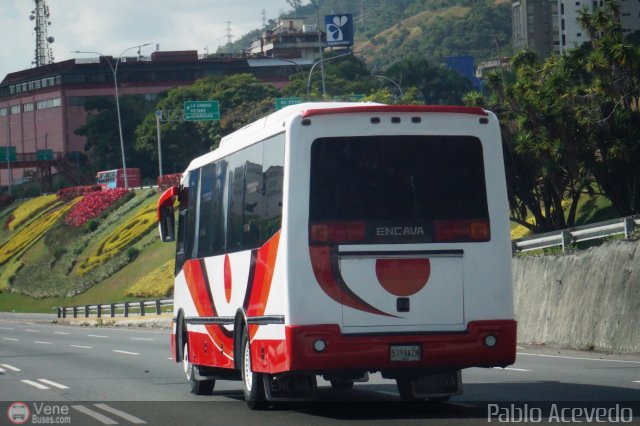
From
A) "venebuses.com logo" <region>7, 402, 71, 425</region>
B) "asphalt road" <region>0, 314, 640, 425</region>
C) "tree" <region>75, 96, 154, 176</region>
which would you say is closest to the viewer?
"asphalt road" <region>0, 314, 640, 425</region>

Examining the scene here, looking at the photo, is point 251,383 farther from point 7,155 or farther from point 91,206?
point 7,155

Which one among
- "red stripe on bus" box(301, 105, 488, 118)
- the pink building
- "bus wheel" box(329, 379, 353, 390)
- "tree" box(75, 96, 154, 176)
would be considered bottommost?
"bus wheel" box(329, 379, 353, 390)

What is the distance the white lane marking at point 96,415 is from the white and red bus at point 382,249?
168cm

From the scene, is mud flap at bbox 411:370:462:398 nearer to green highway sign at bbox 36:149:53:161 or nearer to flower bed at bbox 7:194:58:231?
flower bed at bbox 7:194:58:231

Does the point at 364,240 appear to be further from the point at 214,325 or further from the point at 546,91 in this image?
the point at 546,91

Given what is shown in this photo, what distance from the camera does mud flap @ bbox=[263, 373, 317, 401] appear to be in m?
14.4

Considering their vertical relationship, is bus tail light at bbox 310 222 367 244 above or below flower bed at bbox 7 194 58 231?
below

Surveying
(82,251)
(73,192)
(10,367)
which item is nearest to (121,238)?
(82,251)

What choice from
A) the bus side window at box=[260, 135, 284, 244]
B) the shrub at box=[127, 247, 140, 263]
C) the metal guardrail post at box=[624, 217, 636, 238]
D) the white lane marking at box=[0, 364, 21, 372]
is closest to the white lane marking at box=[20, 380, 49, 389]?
the white lane marking at box=[0, 364, 21, 372]

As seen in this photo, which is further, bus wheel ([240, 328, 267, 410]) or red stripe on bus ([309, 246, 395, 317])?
bus wheel ([240, 328, 267, 410])

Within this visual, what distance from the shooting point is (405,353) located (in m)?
13.6

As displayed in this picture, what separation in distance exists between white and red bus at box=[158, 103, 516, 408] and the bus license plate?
0.04ft

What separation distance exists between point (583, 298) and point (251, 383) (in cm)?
1194

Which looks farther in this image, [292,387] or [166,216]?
[166,216]
